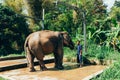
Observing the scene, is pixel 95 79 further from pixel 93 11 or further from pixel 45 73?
pixel 93 11

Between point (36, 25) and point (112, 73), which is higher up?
point (36, 25)

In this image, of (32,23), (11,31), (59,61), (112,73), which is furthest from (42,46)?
(32,23)

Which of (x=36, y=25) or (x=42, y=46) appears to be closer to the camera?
(x=42, y=46)

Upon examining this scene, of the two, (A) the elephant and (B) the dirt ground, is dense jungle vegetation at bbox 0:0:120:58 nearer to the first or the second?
(A) the elephant

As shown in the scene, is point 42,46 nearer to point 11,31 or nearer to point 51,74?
point 51,74

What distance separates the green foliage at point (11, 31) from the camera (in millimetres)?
22733

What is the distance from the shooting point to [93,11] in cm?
3397

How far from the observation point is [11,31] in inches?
904

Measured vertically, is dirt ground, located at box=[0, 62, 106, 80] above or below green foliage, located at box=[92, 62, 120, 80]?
below

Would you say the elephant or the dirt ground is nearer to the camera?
the dirt ground

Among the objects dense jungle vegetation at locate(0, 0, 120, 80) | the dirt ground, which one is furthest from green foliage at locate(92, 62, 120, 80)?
dense jungle vegetation at locate(0, 0, 120, 80)

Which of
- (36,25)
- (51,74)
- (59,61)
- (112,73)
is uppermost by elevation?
(36,25)

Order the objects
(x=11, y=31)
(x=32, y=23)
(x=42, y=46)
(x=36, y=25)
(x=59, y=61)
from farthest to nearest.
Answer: (x=32, y=23) < (x=36, y=25) < (x=11, y=31) < (x=59, y=61) < (x=42, y=46)

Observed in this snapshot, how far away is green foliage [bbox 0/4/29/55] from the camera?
2273cm
